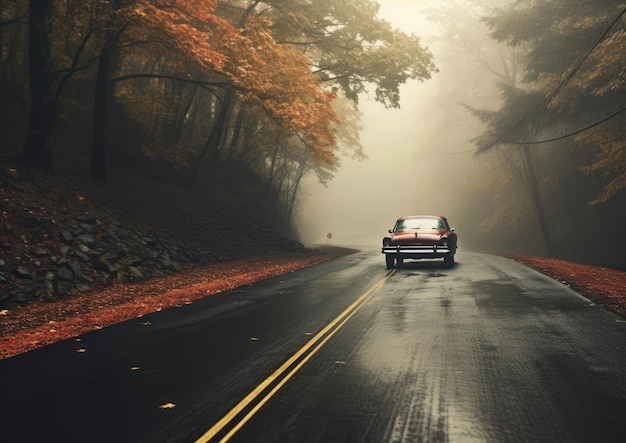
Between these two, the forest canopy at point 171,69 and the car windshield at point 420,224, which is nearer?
the forest canopy at point 171,69

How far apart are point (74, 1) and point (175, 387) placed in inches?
576

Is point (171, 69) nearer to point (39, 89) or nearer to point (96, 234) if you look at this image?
point (39, 89)

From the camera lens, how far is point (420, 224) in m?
18.3

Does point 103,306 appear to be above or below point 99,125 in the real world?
below

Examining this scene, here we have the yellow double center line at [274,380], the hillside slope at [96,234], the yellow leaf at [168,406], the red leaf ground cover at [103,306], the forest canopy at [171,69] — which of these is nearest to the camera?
the yellow double center line at [274,380]

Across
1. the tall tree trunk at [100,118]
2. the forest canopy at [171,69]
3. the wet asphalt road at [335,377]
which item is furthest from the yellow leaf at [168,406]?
the tall tree trunk at [100,118]

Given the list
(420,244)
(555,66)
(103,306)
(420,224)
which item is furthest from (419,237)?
(555,66)

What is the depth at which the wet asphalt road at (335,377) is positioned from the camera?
426 cm

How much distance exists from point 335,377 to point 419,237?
1190cm

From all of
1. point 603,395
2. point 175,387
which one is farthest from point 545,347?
point 175,387

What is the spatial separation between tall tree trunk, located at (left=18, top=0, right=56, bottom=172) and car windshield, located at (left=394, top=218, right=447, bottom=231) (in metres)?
12.1

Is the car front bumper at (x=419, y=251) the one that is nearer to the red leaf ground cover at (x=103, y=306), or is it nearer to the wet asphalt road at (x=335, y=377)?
the red leaf ground cover at (x=103, y=306)

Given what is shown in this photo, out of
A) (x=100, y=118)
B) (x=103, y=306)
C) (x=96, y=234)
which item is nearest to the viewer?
(x=103, y=306)

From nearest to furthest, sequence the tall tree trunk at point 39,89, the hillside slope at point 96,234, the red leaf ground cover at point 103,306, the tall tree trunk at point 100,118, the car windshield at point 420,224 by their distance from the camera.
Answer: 1. the red leaf ground cover at point 103,306
2. the hillside slope at point 96,234
3. the tall tree trunk at point 39,89
4. the tall tree trunk at point 100,118
5. the car windshield at point 420,224
